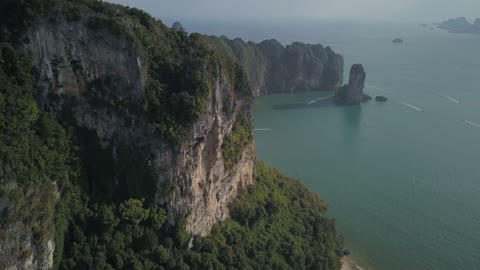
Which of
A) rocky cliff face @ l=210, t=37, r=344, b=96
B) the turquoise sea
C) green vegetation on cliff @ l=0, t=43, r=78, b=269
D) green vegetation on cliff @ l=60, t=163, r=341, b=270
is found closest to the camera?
green vegetation on cliff @ l=0, t=43, r=78, b=269

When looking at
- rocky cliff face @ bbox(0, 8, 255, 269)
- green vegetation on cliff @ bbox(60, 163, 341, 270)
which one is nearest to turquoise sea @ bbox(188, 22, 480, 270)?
green vegetation on cliff @ bbox(60, 163, 341, 270)

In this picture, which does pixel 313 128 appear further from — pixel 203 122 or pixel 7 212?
pixel 7 212

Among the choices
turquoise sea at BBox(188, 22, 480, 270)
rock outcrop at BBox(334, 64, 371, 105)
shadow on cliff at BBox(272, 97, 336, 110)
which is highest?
rock outcrop at BBox(334, 64, 371, 105)

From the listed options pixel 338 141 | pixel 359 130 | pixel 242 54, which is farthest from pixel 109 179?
pixel 242 54

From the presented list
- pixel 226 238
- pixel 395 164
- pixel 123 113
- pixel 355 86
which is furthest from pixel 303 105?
pixel 123 113

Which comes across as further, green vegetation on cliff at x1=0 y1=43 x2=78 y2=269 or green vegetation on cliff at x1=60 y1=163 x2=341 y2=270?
green vegetation on cliff at x1=60 y1=163 x2=341 y2=270

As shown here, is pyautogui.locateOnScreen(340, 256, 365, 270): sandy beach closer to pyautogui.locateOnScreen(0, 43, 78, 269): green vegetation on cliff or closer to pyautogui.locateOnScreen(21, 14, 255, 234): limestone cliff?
pyautogui.locateOnScreen(21, 14, 255, 234): limestone cliff

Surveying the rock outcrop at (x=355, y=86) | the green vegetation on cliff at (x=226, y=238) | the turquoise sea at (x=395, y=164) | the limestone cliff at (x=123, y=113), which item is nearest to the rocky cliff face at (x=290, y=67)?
the turquoise sea at (x=395, y=164)
